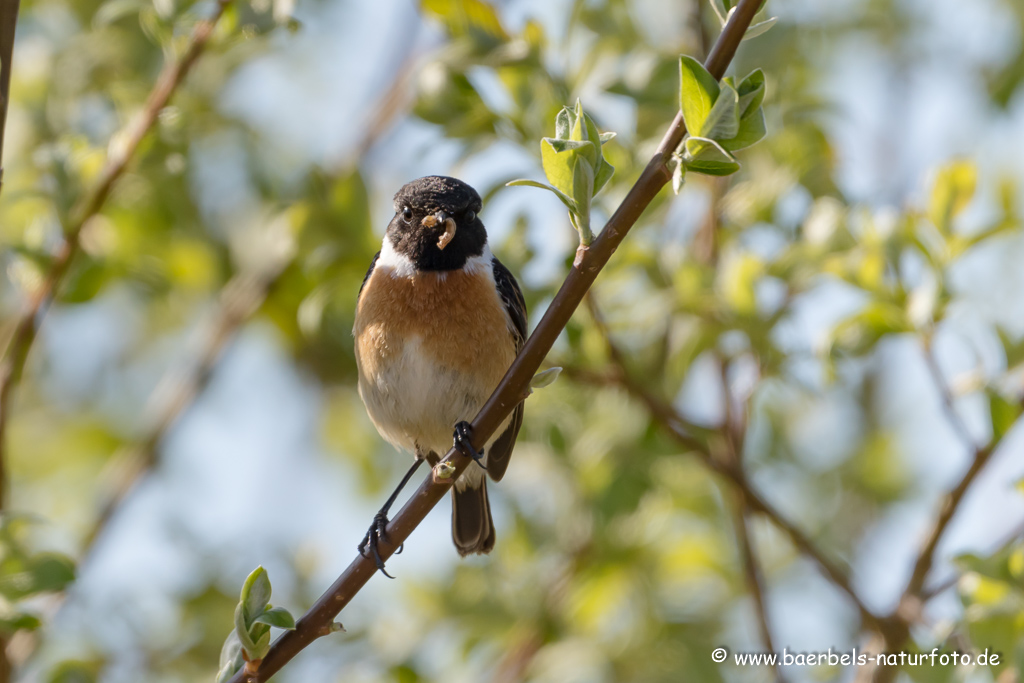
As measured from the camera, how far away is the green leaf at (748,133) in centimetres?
250

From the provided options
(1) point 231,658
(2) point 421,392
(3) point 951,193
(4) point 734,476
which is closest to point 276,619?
(1) point 231,658

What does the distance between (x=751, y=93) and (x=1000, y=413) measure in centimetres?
200

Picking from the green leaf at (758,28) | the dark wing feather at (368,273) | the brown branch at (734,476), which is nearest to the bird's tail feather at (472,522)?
the brown branch at (734,476)

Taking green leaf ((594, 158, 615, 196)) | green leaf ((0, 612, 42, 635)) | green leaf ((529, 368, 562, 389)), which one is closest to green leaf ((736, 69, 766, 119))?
green leaf ((594, 158, 615, 196))

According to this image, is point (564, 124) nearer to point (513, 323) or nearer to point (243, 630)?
point (243, 630)

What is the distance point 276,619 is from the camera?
276 cm

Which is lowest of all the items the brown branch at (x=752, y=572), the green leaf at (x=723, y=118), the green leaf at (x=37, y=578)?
the brown branch at (x=752, y=572)

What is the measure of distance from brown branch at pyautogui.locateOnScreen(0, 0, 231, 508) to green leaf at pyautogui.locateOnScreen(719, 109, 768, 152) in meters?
2.16

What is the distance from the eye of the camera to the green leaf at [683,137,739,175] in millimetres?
2447

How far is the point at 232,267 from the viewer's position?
6441mm

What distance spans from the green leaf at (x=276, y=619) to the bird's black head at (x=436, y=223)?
6.47ft

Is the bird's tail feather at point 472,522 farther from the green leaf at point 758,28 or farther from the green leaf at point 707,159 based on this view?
the green leaf at point 758,28

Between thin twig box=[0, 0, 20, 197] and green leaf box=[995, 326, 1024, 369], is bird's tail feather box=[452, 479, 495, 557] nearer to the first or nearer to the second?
green leaf box=[995, 326, 1024, 369]

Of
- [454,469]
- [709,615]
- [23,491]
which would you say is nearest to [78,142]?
[454,469]
